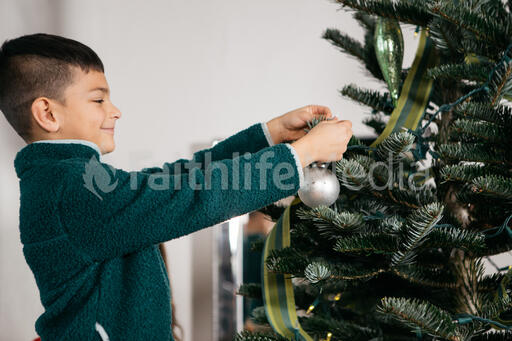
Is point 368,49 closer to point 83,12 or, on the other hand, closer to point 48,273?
point 48,273

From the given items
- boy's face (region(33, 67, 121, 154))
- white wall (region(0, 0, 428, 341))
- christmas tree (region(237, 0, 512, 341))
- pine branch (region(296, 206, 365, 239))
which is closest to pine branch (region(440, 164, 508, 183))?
christmas tree (region(237, 0, 512, 341))

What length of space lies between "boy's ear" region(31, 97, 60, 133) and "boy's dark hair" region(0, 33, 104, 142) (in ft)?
0.03

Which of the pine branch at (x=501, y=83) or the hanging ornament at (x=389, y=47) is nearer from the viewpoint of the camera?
the pine branch at (x=501, y=83)

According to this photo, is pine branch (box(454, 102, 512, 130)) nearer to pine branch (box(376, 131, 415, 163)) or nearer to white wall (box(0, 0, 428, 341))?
pine branch (box(376, 131, 415, 163))

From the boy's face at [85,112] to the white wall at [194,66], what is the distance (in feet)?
2.90

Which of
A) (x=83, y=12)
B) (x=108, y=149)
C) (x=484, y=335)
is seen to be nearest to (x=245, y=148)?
(x=108, y=149)

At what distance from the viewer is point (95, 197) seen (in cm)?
58

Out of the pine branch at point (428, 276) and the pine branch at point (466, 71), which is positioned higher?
the pine branch at point (466, 71)

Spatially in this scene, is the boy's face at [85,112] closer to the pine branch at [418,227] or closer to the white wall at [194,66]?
the pine branch at [418,227]

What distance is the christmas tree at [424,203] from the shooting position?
1.76 ft

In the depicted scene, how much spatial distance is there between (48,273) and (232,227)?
0.95 meters

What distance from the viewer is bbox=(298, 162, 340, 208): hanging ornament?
1.89 feet

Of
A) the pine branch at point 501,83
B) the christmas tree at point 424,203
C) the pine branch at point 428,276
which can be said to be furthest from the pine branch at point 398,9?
the pine branch at point 428,276

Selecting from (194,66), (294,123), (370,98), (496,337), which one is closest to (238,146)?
(294,123)
